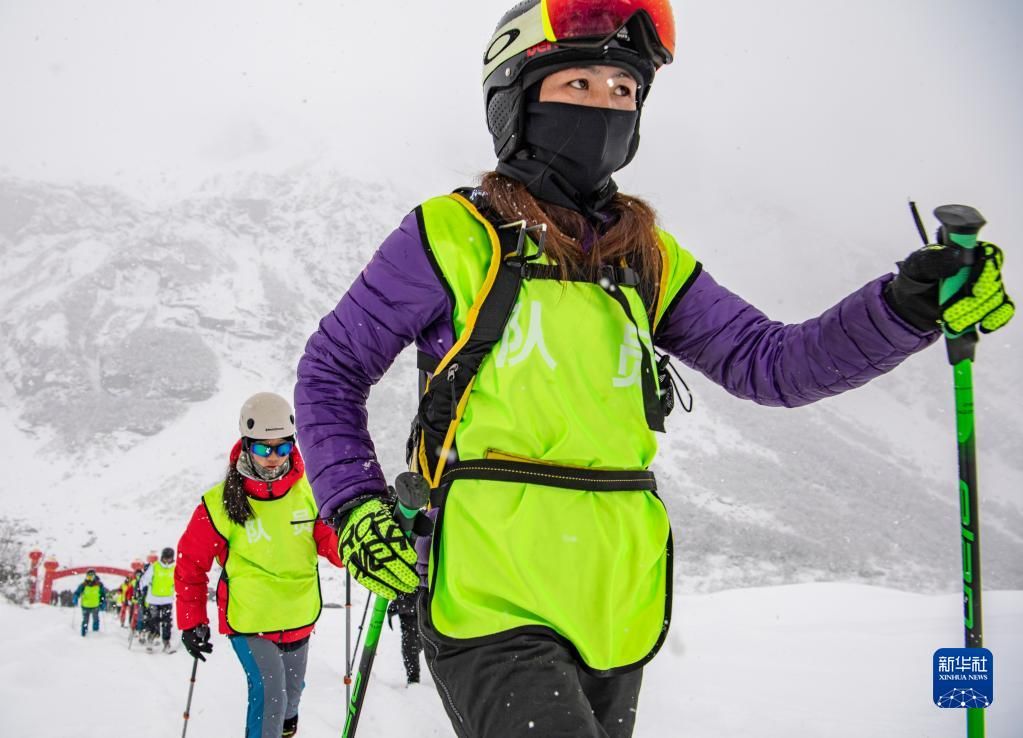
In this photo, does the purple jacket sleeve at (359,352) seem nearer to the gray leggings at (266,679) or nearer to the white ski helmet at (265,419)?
the white ski helmet at (265,419)

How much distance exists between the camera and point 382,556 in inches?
66.9

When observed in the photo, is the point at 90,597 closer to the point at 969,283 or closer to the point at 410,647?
the point at 410,647

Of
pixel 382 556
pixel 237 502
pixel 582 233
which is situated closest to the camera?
pixel 382 556

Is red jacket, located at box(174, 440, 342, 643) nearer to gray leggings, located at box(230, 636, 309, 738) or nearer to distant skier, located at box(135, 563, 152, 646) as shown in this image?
gray leggings, located at box(230, 636, 309, 738)

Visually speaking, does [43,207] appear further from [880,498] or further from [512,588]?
[512,588]

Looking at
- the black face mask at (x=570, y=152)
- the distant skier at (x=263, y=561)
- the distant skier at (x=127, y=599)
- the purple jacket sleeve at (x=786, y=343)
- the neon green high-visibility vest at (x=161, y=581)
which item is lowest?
the distant skier at (x=127, y=599)

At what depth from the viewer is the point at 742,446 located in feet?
210

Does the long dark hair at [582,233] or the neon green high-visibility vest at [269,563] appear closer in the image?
the long dark hair at [582,233]

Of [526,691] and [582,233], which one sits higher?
[582,233]

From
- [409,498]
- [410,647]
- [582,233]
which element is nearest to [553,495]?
[409,498]

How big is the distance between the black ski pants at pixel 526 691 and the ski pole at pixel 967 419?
796 millimetres

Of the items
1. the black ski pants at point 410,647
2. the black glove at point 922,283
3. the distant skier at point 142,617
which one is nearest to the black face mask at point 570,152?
the black glove at point 922,283

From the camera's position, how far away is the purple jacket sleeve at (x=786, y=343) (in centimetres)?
189

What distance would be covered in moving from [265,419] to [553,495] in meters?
3.90
